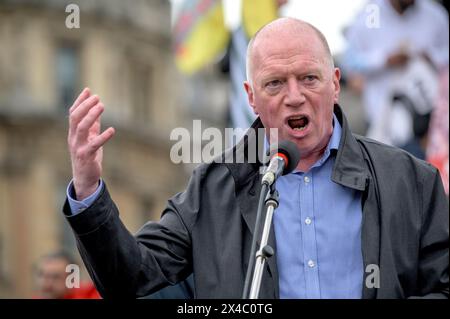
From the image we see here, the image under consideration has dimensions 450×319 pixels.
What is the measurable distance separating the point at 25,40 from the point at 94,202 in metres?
46.5

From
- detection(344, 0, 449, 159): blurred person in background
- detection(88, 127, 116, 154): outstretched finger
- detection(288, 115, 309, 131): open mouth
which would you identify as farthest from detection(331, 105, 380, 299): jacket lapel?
detection(344, 0, 449, 159): blurred person in background

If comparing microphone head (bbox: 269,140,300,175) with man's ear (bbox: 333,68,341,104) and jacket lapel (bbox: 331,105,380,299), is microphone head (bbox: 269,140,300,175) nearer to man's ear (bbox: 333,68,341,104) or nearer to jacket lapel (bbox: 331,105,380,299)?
jacket lapel (bbox: 331,105,380,299)

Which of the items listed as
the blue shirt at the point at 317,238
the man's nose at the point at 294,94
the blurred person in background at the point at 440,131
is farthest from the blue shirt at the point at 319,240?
the blurred person in background at the point at 440,131

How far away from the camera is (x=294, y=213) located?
23.2ft

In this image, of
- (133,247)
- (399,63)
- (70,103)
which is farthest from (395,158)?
(70,103)

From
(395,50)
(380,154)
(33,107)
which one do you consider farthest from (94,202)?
(33,107)

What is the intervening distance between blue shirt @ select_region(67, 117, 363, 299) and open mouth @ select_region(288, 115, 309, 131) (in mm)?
240

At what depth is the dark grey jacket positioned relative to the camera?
6828 millimetres

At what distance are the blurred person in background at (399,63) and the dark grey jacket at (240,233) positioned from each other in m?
5.13

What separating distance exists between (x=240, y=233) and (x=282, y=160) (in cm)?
46

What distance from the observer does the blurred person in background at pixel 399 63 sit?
12.7 meters

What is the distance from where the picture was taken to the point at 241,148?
24.0 ft

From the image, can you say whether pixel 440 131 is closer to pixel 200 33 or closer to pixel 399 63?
pixel 399 63

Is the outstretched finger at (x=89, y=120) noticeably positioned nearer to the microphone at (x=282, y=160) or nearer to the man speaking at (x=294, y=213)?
the man speaking at (x=294, y=213)
